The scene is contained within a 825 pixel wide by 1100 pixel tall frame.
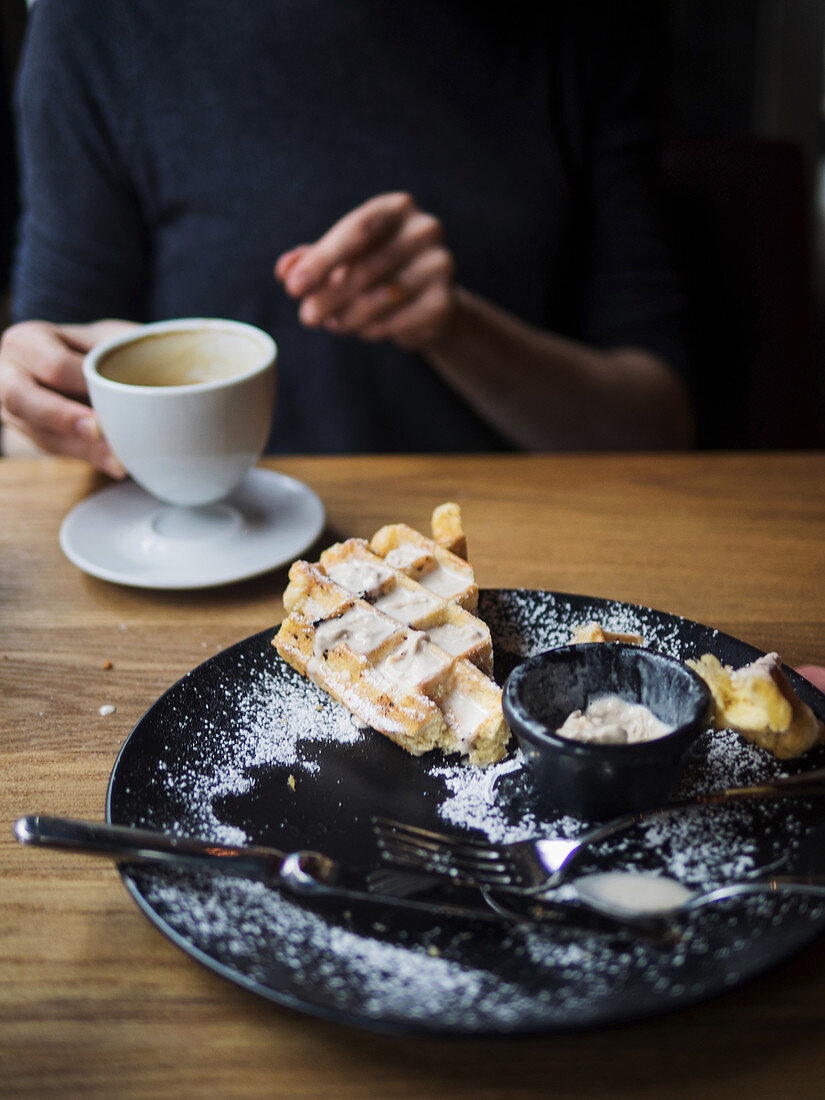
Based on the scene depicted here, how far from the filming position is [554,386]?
1509 millimetres

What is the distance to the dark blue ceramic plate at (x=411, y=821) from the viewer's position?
1.48 ft

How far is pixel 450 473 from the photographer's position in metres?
1.20

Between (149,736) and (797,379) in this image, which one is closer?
(149,736)

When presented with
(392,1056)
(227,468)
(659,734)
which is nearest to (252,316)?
(227,468)

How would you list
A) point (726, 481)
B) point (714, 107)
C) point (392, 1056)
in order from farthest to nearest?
point (714, 107)
point (726, 481)
point (392, 1056)

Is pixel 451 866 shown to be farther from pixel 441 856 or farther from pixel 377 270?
pixel 377 270

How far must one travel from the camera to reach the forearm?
1.42m

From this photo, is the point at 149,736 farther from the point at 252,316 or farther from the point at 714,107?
the point at 714,107

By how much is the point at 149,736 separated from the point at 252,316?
104cm

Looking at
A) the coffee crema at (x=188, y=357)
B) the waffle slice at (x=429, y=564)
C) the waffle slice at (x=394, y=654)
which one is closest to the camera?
the waffle slice at (x=394, y=654)

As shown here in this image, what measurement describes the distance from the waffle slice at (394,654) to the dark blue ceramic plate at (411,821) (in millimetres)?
20

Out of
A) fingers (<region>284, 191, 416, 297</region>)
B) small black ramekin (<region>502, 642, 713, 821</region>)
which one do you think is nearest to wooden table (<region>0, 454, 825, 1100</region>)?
small black ramekin (<region>502, 642, 713, 821</region>)

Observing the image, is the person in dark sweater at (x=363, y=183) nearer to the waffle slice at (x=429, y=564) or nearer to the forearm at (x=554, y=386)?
the forearm at (x=554, y=386)

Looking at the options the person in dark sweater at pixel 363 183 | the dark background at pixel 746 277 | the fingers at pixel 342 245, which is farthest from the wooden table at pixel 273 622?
the dark background at pixel 746 277
